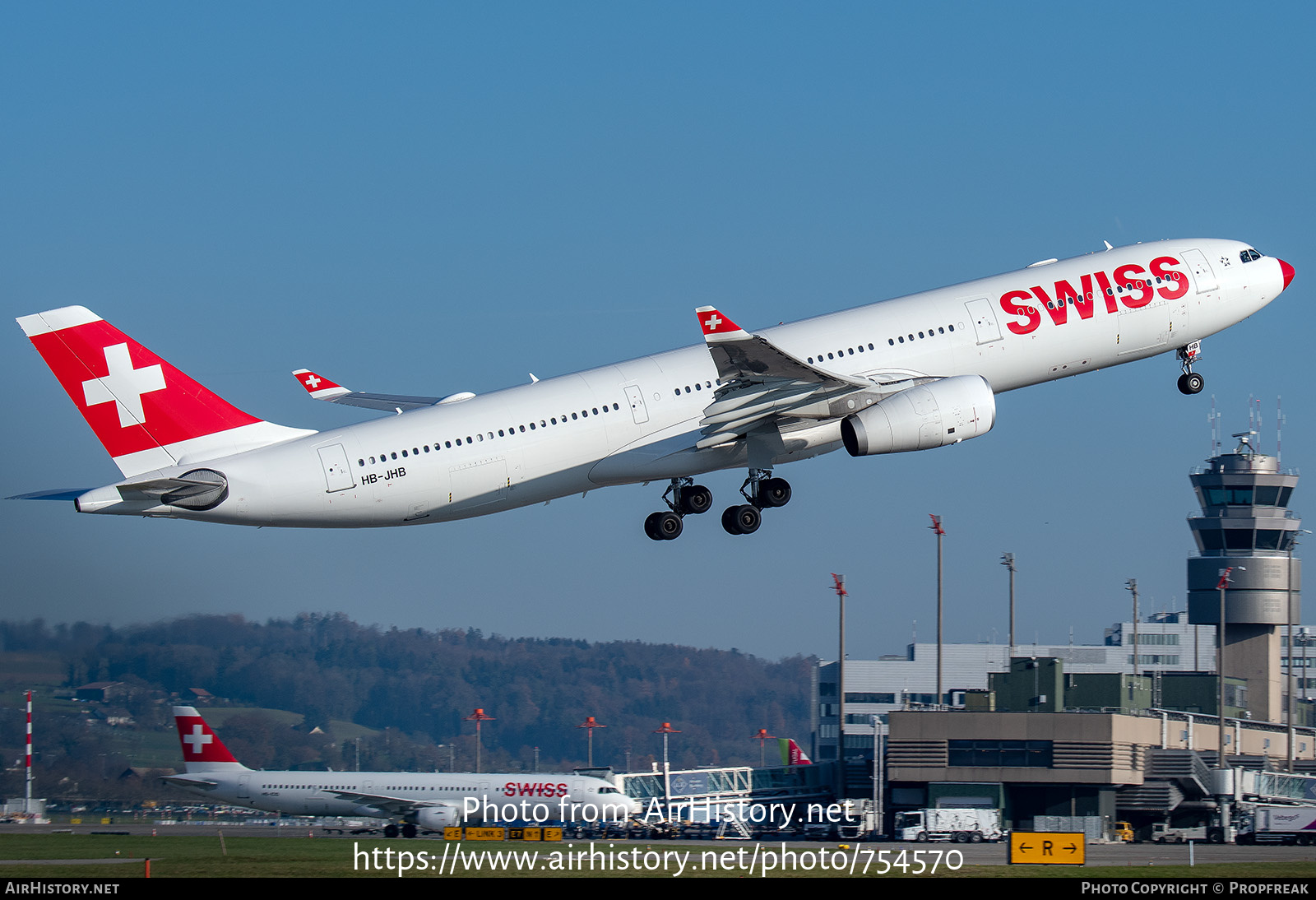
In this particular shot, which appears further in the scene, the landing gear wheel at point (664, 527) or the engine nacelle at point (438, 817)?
the engine nacelle at point (438, 817)

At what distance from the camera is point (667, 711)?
16775cm

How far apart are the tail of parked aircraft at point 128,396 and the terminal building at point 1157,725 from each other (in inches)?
1835

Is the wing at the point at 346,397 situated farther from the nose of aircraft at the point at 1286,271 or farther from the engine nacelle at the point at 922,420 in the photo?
the nose of aircraft at the point at 1286,271

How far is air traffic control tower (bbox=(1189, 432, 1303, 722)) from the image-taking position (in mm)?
111125

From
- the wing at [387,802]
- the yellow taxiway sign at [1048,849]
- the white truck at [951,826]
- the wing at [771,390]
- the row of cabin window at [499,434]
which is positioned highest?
the wing at [771,390]

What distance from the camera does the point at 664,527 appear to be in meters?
45.6

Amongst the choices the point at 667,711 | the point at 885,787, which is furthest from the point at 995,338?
the point at 667,711

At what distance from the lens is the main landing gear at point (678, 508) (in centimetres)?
4559

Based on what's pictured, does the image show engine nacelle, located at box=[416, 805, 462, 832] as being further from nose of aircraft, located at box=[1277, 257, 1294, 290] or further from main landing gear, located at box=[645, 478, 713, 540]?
nose of aircraft, located at box=[1277, 257, 1294, 290]

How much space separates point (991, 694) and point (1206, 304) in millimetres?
40992

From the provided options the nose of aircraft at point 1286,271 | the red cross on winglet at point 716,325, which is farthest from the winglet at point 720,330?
the nose of aircraft at point 1286,271

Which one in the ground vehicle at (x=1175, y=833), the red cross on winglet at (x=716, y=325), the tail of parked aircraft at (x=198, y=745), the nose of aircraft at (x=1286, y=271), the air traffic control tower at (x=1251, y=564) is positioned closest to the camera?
the red cross on winglet at (x=716, y=325)

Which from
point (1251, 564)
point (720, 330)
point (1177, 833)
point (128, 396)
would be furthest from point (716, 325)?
point (1251, 564)
